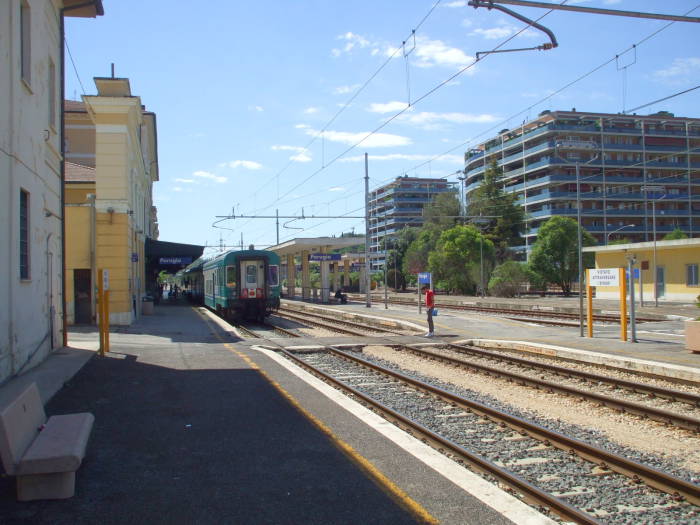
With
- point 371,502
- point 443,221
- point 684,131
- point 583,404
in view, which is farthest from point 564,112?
point 371,502

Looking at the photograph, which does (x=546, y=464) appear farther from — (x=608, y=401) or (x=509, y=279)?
(x=509, y=279)

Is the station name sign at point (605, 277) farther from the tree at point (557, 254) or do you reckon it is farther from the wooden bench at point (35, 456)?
the tree at point (557, 254)

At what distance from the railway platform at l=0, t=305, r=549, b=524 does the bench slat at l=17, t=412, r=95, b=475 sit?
277 millimetres

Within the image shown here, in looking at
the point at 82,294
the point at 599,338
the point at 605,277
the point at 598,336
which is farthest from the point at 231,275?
the point at 605,277

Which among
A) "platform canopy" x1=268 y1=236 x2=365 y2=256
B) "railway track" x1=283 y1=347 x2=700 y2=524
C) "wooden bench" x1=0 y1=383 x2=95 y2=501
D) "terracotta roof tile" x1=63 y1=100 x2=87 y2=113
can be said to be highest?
"terracotta roof tile" x1=63 y1=100 x2=87 y2=113

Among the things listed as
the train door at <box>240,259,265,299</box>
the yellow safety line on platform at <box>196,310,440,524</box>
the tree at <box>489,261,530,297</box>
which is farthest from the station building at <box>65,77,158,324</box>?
the tree at <box>489,261,530,297</box>

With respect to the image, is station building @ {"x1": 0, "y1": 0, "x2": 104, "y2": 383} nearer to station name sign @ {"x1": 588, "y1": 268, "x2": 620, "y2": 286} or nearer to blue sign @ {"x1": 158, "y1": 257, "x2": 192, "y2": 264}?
station name sign @ {"x1": 588, "y1": 268, "x2": 620, "y2": 286}

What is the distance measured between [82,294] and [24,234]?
36.3 ft

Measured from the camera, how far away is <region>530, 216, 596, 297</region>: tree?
53.1 meters

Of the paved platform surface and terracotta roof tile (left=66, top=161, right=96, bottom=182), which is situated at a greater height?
terracotta roof tile (left=66, top=161, right=96, bottom=182)

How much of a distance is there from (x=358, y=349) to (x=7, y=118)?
33.2ft

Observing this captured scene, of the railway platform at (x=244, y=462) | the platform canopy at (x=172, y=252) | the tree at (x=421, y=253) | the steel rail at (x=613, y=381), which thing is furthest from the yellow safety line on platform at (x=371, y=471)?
the tree at (x=421, y=253)

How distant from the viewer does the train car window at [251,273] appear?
26.0 m

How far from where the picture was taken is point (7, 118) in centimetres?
953
